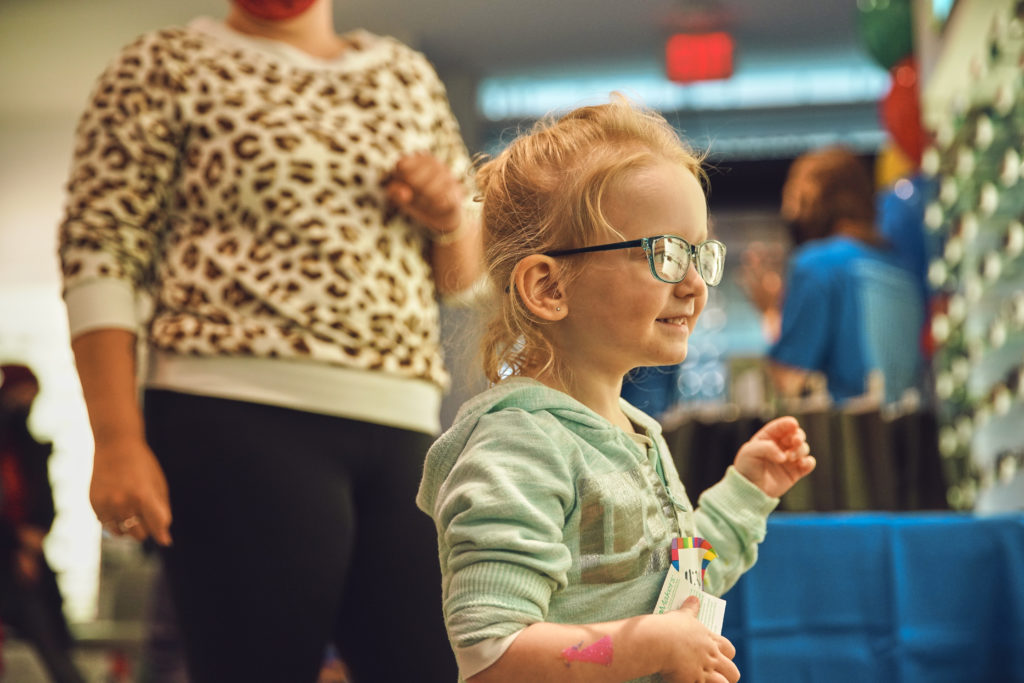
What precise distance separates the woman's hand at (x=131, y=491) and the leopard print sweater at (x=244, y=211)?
0.36 ft

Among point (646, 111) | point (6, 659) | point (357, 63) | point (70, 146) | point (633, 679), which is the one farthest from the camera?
point (70, 146)

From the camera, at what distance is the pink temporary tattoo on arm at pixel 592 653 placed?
0.66m

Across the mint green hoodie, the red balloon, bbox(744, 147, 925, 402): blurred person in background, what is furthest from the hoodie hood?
the red balloon

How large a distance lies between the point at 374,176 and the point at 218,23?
0.88 ft

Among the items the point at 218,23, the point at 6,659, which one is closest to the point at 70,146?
the point at 6,659

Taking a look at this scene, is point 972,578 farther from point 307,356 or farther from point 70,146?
point 70,146

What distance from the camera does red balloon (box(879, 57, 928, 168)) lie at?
3336mm

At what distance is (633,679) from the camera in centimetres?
72

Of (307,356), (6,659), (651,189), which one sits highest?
(651,189)

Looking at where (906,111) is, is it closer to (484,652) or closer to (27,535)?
(484,652)

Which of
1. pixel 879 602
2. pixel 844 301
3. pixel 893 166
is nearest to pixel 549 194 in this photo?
pixel 879 602

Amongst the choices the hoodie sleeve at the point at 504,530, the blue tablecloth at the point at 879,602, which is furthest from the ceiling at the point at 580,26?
the hoodie sleeve at the point at 504,530

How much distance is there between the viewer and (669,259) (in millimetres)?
774

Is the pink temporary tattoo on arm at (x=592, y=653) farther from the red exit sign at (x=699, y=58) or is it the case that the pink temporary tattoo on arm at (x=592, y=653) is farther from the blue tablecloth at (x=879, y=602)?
the red exit sign at (x=699, y=58)
